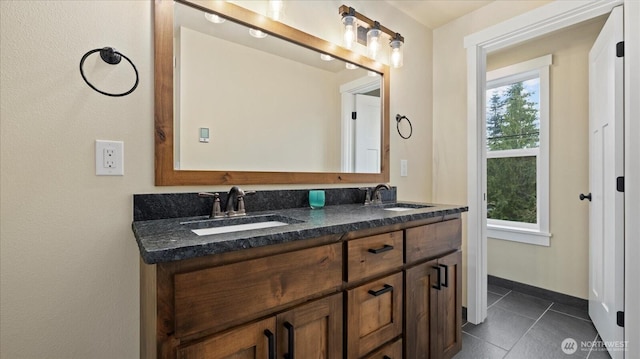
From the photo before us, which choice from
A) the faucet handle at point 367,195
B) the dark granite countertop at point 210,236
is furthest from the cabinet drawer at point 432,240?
the faucet handle at point 367,195

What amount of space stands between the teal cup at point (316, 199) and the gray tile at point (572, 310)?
2244 millimetres

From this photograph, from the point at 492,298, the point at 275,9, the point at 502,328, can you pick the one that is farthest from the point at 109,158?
the point at 492,298

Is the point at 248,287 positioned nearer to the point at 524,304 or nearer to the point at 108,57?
the point at 108,57

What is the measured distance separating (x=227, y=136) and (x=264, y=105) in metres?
0.27

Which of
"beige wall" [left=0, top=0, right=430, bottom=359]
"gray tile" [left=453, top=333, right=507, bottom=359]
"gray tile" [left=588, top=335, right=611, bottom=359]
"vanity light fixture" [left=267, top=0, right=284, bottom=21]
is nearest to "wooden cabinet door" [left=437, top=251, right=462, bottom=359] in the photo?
"gray tile" [left=453, top=333, right=507, bottom=359]

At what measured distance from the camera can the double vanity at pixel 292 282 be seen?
751mm

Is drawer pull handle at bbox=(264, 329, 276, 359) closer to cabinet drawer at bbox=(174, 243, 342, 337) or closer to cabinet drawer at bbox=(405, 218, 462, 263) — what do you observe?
cabinet drawer at bbox=(174, 243, 342, 337)

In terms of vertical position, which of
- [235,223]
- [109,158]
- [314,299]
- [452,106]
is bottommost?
[314,299]

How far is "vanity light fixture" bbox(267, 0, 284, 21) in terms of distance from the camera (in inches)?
57.2

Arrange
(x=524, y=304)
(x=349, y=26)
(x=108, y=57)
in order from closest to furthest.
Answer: (x=108, y=57) < (x=349, y=26) < (x=524, y=304)

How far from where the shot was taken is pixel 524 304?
8.15 ft

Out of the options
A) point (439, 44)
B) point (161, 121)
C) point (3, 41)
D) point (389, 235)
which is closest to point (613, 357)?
point (389, 235)

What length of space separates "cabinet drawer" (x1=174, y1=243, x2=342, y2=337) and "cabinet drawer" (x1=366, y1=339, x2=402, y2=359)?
1.38ft

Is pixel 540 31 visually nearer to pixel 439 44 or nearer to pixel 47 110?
pixel 439 44
